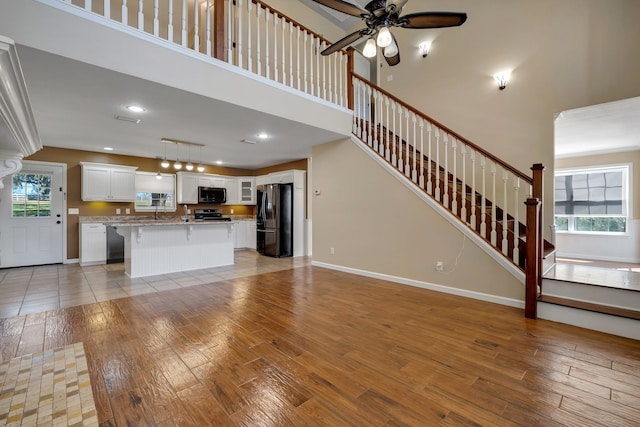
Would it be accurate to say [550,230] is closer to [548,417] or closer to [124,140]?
[548,417]

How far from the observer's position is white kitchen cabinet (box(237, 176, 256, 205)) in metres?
8.33

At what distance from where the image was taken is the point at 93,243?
583 cm

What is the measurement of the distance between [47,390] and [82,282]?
3351 millimetres

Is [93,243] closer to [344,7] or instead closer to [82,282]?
[82,282]

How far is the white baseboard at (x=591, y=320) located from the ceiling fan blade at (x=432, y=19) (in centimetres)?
291

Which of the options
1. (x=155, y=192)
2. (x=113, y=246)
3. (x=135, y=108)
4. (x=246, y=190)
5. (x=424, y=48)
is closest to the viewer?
(x=135, y=108)

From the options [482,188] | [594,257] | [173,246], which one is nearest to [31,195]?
[173,246]

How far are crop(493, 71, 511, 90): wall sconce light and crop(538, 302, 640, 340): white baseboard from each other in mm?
3367

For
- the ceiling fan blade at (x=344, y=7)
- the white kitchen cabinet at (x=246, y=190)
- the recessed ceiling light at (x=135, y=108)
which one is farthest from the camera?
the white kitchen cabinet at (x=246, y=190)

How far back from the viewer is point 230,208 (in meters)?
8.48

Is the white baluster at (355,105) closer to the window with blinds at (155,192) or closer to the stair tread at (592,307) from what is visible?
the stair tread at (592,307)

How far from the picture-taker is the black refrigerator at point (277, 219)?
664cm

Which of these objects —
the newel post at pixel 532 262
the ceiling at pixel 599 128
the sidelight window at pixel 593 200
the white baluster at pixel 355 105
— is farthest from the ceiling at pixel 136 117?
the sidelight window at pixel 593 200

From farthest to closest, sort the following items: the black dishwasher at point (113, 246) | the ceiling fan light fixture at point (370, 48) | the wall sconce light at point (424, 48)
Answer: the black dishwasher at point (113, 246) < the wall sconce light at point (424, 48) < the ceiling fan light fixture at point (370, 48)
